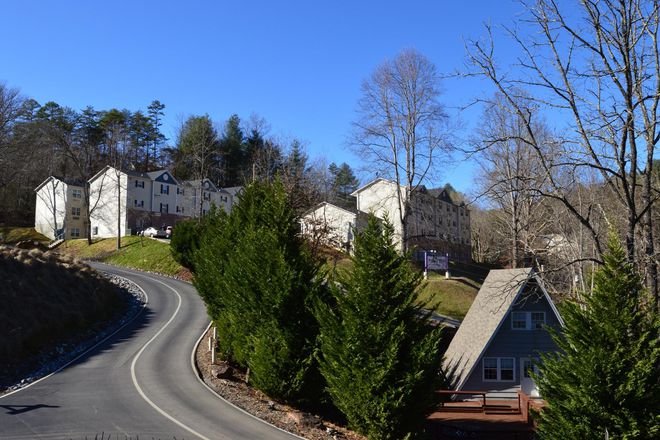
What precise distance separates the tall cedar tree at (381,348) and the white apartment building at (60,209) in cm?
6235

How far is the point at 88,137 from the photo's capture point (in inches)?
3258

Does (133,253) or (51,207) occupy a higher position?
(51,207)

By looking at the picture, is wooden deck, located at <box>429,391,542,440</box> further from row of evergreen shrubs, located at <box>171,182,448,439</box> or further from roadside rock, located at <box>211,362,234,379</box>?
roadside rock, located at <box>211,362,234,379</box>

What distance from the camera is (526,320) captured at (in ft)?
90.8

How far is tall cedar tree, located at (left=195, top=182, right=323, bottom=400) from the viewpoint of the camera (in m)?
17.8

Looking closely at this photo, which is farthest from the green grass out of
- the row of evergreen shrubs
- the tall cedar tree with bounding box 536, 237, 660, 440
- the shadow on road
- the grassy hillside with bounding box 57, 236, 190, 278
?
the tall cedar tree with bounding box 536, 237, 660, 440

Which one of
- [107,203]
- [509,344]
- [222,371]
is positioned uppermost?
[107,203]

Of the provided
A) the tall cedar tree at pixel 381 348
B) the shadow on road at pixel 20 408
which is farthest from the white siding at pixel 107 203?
the tall cedar tree at pixel 381 348

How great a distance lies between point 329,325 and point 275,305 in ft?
10.2

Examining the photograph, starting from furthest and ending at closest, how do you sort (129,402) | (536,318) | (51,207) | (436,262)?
1. (51,207)
2. (436,262)
3. (536,318)
4. (129,402)

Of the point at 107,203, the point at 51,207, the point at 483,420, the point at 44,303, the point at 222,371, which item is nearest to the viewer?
the point at 222,371

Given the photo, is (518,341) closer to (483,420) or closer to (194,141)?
(483,420)

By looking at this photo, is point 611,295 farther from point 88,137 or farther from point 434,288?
point 88,137

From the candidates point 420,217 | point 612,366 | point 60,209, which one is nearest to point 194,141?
point 60,209
